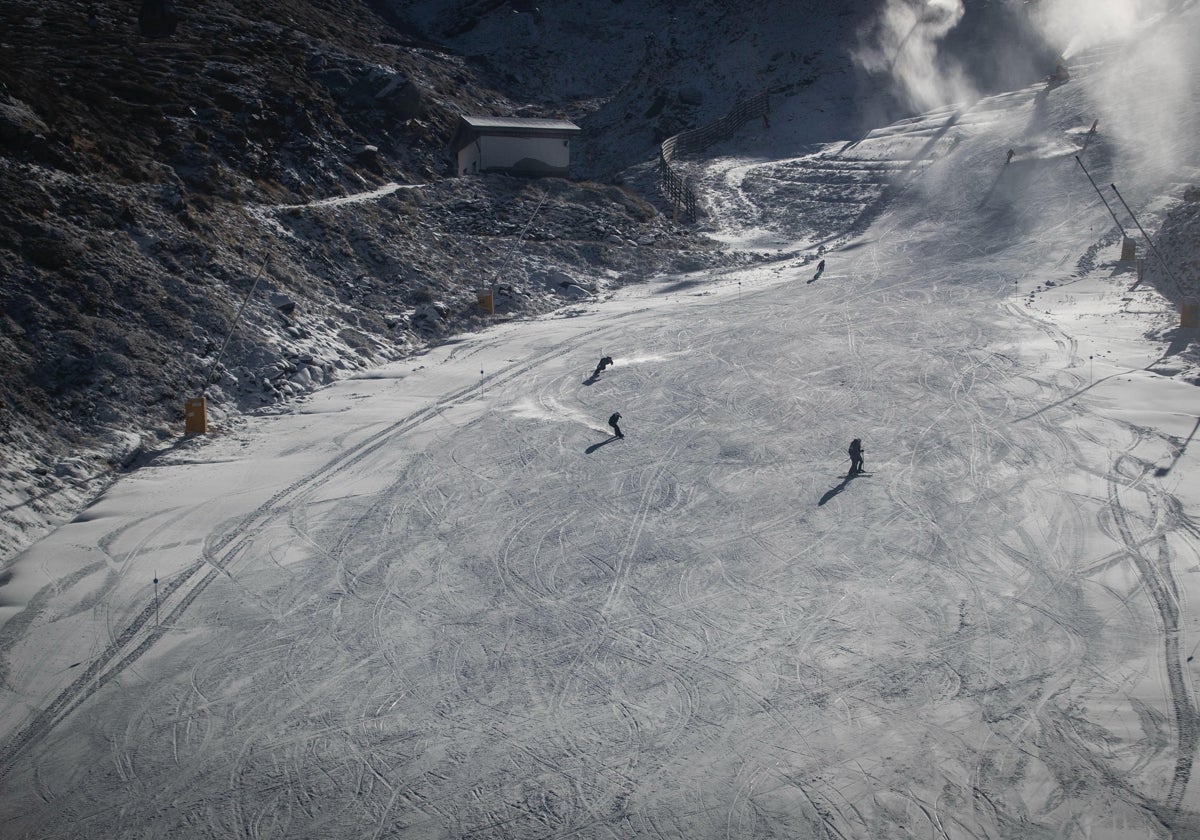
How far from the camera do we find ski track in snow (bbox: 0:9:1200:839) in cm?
795

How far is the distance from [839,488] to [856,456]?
2.28 ft

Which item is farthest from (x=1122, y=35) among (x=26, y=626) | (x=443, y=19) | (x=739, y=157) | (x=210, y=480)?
(x=26, y=626)

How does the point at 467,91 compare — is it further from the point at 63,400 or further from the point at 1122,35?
the point at 63,400

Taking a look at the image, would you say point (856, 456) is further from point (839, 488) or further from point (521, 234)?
point (521, 234)

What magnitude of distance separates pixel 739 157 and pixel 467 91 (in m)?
14.0

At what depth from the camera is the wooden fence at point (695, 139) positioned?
35750 mm

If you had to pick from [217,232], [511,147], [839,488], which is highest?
[511,147]

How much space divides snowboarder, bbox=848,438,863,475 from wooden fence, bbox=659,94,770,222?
21900mm

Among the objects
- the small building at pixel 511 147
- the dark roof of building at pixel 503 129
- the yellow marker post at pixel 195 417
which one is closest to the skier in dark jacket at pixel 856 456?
the yellow marker post at pixel 195 417

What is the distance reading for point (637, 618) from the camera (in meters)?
10.7

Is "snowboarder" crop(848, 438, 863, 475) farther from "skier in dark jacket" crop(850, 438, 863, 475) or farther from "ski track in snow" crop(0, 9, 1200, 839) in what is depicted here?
"ski track in snow" crop(0, 9, 1200, 839)

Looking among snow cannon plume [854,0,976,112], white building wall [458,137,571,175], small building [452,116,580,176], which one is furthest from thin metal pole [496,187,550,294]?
snow cannon plume [854,0,976,112]

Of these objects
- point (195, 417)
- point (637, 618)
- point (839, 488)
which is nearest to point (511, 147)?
point (195, 417)

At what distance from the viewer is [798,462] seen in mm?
15344
